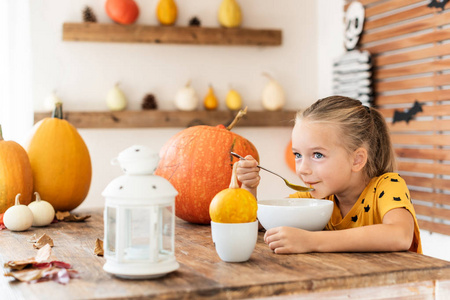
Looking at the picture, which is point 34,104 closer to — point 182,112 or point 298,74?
point 182,112

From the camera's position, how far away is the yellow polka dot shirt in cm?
128

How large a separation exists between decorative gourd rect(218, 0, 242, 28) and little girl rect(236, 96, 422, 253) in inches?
97.5

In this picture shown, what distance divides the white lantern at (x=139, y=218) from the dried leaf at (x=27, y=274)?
11cm

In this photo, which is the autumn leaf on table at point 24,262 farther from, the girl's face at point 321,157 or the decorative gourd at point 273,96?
the decorative gourd at point 273,96

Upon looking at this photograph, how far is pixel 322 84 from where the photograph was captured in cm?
419

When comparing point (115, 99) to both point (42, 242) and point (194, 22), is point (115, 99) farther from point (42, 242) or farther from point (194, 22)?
point (42, 242)

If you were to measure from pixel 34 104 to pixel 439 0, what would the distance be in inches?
103

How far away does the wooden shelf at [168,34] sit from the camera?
3.62 m

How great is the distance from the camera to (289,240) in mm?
1084

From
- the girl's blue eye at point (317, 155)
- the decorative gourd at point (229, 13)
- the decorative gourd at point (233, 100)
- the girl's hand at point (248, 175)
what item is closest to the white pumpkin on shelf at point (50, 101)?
the decorative gourd at point (233, 100)

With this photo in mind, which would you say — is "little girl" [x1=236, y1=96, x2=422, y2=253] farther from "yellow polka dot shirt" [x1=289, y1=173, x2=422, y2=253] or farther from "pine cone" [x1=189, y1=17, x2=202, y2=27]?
"pine cone" [x1=189, y1=17, x2=202, y2=27]

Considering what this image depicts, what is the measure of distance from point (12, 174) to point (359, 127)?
103 cm

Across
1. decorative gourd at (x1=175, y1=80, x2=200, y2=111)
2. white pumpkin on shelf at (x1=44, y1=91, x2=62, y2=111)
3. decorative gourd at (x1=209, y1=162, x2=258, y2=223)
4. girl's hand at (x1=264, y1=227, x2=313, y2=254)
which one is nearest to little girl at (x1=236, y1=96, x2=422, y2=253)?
girl's hand at (x1=264, y1=227, x2=313, y2=254)

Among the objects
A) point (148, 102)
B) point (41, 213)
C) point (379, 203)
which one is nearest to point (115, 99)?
point (148, 102)
